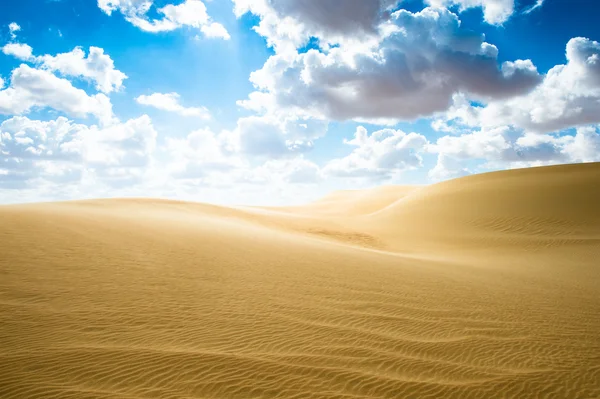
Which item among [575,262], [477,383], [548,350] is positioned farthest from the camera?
[575,262]

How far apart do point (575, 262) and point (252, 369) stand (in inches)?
734

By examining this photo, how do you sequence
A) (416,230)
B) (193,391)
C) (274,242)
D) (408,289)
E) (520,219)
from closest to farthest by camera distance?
(193,391)
(408,289)
(274,242)
(520,219)
(416,230)

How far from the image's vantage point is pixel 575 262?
16.8 m

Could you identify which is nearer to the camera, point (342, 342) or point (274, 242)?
point (342, 342)

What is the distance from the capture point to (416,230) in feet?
94.5

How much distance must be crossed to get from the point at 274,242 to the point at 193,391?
11189mm

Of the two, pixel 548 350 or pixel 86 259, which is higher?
pixel 86 259

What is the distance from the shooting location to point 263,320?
6691 millimetres

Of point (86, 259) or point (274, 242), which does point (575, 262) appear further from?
point (86, 259)

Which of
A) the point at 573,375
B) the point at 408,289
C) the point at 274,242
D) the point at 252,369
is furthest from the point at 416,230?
the point at 252,369

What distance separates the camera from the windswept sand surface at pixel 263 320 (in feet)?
15.5

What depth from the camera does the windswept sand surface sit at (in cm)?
472

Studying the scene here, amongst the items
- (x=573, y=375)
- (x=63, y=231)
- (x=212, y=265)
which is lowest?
(x=573, y=375)

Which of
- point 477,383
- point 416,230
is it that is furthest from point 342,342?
point 416,230
